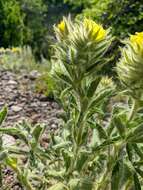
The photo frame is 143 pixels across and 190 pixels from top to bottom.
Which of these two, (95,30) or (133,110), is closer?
(95,30)

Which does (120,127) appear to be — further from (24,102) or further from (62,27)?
(24,102)

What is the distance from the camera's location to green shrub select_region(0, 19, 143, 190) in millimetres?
1995

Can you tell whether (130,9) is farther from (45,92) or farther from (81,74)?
(81,74)

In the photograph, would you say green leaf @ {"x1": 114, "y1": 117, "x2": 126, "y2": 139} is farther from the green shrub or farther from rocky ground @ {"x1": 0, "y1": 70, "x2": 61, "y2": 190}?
rocky ground @ {"x1": 0, "y1": 70, "x2": 61, "y2": 190}

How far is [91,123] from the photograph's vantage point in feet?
7.77

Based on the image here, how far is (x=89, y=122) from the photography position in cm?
237

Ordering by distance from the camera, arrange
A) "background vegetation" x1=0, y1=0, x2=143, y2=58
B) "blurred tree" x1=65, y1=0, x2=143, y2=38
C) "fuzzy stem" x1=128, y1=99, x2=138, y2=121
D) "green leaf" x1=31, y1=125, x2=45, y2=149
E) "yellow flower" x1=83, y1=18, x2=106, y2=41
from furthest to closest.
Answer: "background vegetation" x1=0, y1=0, x2=143, y2=58 < "blurred tree" x1=65, y1=0, x2=143, y2=38 < "green leaf" x1=31, y1=125, x2=45, y2=149 < "fuzzy stem" x1=128, y1=99, x2=138, y2=121 < "yellow flower" x1=83, y1=18, x2=106, y2=41

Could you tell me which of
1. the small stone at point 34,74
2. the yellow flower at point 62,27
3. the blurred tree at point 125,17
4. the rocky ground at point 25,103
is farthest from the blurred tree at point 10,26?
the yellow flower at point 62,27

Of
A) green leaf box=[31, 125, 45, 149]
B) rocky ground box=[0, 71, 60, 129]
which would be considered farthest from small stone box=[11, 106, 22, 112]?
green leaf box=[31, 125, 45, 149]

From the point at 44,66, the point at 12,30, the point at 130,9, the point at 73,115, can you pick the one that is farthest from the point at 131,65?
the point at 12,30

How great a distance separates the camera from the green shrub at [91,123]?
2.00m

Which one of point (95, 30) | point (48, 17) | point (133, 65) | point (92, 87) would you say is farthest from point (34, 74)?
point (48, 17)

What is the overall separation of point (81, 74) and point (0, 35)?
13.5 meters

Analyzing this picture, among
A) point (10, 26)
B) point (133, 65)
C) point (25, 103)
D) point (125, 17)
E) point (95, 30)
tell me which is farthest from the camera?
point (10, 26)
